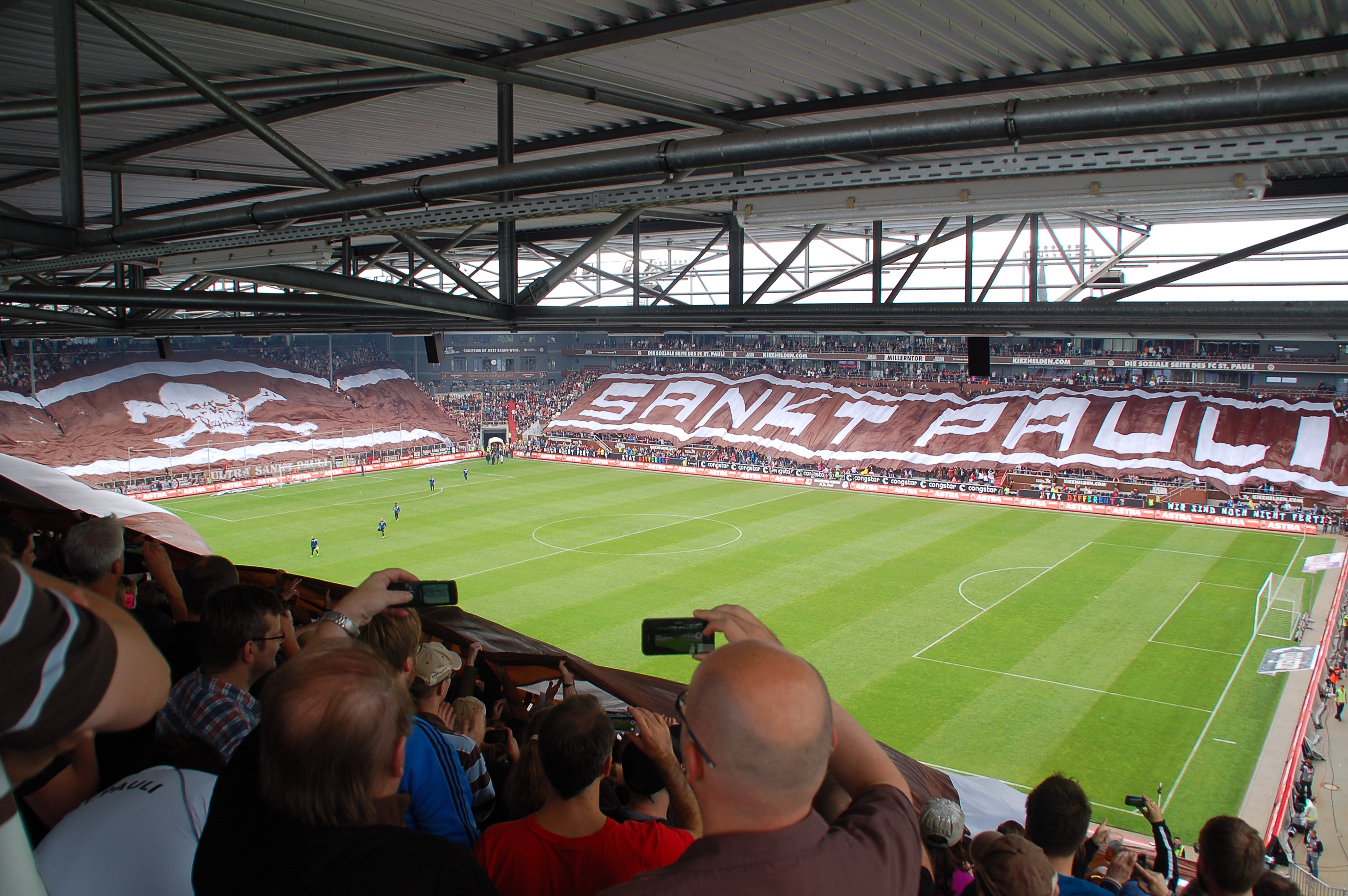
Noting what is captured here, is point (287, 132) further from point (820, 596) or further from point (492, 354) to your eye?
point (492, 354)

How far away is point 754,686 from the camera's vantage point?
5.57 feet

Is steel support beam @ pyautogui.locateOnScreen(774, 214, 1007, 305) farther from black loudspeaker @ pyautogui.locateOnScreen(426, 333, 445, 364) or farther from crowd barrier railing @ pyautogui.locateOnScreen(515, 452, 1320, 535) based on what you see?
crowd barrier railing @ pyautogui.locateOnScreen(515, 452, 1320, 535)

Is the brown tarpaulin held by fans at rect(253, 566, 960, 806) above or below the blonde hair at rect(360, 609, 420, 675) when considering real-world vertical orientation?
below

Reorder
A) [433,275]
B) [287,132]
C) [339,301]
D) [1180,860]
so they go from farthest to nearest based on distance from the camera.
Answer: [433,275] < [1180,860] < [339,301] < [287,132]

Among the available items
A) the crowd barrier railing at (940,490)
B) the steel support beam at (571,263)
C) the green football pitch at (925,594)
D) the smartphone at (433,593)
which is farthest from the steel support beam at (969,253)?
the crowd barrier railing at (940,490)

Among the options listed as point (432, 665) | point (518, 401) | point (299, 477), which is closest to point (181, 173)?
point (432, 665)

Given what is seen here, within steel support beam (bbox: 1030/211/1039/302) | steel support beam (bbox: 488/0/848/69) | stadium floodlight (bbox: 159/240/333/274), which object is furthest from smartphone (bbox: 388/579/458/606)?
steel support beam (bbox: 1030/211/1039/302)

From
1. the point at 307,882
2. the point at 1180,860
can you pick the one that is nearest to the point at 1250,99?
the point at 307,882

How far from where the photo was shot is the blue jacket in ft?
8.90

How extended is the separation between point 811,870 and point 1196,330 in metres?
7.15

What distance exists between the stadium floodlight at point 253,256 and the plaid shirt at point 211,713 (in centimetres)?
466

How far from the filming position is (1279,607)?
909 inches

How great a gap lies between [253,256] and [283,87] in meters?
2.11

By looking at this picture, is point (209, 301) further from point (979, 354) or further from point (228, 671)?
point (979, 354)
